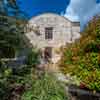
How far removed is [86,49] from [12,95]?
143 inches

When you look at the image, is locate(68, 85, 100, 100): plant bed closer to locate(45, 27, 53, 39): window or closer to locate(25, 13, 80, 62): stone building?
locate(25, 13, 80, 62): stone building

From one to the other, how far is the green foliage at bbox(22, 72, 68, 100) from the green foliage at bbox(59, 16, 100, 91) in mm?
1426

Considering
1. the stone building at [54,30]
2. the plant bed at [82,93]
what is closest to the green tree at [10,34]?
the plant bed at [82,93]

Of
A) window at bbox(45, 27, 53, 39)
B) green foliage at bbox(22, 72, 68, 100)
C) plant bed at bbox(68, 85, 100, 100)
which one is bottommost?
plant bed at bbox(68, 85, 100, 100)

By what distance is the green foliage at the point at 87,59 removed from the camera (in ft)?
31.6

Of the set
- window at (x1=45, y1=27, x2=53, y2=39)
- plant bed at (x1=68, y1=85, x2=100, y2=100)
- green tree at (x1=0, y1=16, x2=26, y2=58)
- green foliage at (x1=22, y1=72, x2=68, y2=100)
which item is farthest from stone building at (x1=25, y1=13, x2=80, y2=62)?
A: green foliage at (x1=22, y1=72, x2=68, y2=100)

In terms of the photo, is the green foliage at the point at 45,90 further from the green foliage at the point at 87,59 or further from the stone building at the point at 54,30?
the stone building at the point at 54,30

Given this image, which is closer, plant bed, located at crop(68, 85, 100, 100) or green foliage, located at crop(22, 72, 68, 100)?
green foliage, located at crop(22, 72, 68, 100)

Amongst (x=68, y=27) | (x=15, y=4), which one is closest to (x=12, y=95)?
(x=15, y=4)

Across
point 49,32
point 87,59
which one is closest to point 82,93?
point 87,59

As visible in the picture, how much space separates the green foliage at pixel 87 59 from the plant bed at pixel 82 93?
10.0 inches

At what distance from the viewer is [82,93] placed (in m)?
9.98

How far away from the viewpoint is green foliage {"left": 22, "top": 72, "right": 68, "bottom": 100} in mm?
8508

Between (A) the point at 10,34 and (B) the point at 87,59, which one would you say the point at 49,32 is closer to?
(B) the point at 87,59
